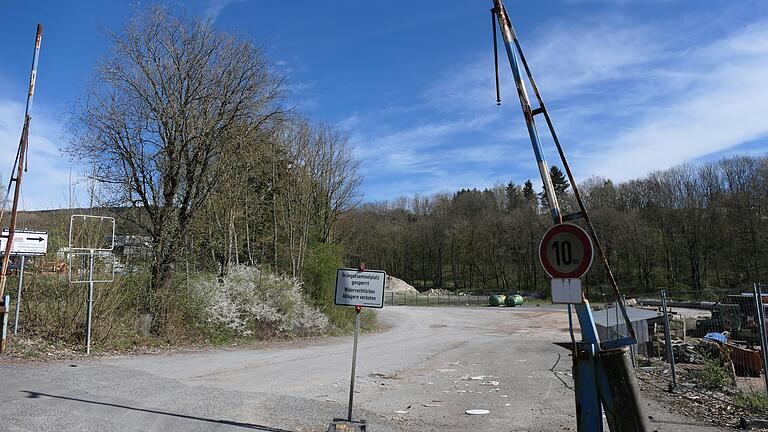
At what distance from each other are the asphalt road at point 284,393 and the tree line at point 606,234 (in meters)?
37.8

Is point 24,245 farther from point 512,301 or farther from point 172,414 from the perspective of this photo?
point 512,301

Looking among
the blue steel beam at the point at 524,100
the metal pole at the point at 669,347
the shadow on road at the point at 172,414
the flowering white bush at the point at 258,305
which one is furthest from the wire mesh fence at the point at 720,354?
the flowering white bush at the point at 258,305

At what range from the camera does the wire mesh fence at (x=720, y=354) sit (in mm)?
9056

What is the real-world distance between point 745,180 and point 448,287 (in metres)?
49.6

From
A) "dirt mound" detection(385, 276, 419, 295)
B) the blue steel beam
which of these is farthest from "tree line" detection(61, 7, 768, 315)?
"dirt mound" detection(385, 276, 419, 295)

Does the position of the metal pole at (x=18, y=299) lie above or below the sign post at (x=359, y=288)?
below

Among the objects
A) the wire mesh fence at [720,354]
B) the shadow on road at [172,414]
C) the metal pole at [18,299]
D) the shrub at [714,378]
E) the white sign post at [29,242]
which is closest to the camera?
the shadow on road at [172,414]

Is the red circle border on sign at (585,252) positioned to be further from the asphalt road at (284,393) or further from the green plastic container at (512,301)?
the green plastic container at (512,301)

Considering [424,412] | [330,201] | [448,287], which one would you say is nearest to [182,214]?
[424,412]

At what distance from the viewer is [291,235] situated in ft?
91.3

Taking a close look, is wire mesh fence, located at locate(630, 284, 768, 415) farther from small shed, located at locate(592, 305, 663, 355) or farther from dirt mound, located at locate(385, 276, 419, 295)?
dirt mound, located at locate(385, 276, 419, 295)

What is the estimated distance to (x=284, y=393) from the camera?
31.1ft

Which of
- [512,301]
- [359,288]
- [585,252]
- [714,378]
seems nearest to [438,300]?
[512,301]

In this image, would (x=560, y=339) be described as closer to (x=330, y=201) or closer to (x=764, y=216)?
(x=330, y=201)
